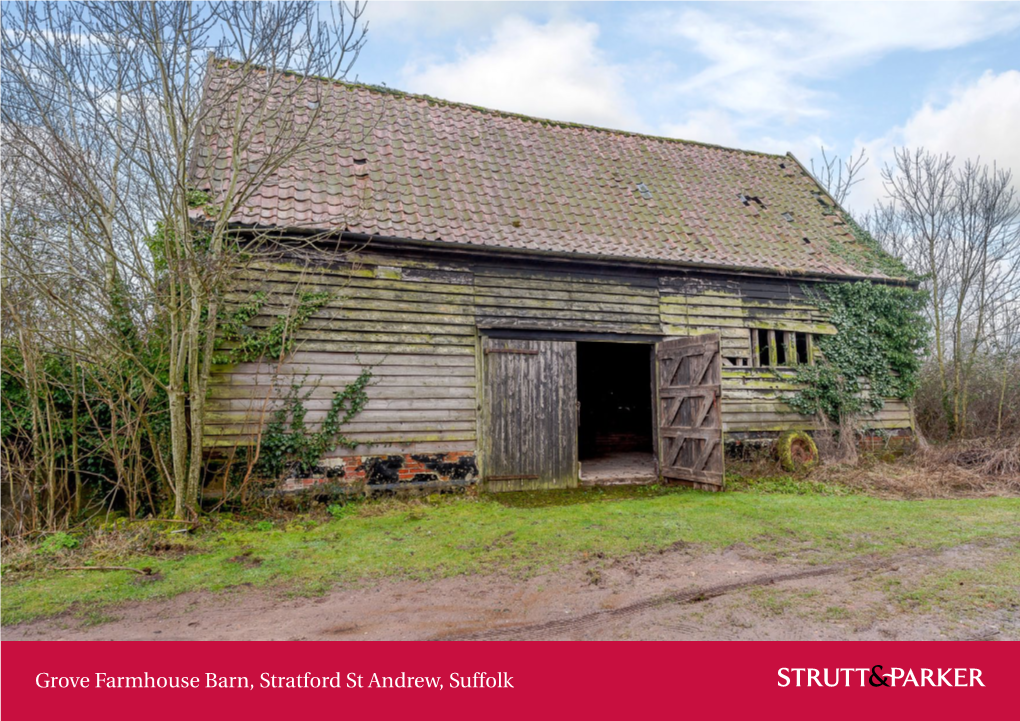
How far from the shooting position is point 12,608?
4434 millimetres

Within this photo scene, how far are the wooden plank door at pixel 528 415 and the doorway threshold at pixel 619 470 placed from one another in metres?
0.71

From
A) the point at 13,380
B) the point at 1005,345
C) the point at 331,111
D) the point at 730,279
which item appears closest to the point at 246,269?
the point at 13,380

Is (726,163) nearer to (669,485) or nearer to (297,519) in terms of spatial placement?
(669,485)

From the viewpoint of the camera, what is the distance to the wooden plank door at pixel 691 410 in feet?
28.6

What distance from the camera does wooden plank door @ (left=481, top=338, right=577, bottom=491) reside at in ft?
28.7

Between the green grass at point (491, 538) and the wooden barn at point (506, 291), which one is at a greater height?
the wooden barn at point (506, 291)

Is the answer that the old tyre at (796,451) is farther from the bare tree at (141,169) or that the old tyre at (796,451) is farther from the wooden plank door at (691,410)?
→ the bare tree at (141,169)

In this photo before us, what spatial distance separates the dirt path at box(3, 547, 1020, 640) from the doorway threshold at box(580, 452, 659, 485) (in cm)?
431

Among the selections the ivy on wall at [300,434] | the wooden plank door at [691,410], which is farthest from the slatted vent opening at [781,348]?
the ivy on wall at [300,434]

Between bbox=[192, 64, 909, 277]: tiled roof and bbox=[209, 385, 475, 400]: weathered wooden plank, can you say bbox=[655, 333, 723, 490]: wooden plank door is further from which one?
bbox=[209, 385, 475, 400]: weathered wooden plank

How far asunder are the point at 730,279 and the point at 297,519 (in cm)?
A: 764

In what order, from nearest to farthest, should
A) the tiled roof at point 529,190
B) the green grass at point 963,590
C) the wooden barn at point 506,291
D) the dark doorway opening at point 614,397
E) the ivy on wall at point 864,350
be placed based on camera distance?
1. the green grass at point 963,590
2. the wooden barn at point 506,291
3. the tiled roof at point 529,190
4. the ivy on wall at point 864,350
5. the dark doorway opening at point 614,397

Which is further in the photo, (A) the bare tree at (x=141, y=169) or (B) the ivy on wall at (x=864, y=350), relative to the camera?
(B) the ivy on wall at (x=864, y=350)
